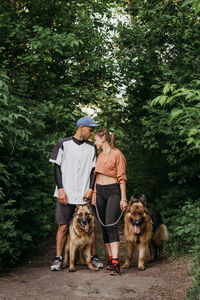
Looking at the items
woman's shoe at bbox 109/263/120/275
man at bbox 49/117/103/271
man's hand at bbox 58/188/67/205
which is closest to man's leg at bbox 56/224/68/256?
man at bbox 49/117/103/271

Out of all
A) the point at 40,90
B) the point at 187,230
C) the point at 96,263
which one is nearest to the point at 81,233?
the point at 96,263

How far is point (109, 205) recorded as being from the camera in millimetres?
5391

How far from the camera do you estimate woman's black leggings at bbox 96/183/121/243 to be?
5367 millimetres

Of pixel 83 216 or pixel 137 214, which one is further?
pixel 137 214

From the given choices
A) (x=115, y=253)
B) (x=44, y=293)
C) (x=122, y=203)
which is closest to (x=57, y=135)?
(x=122, y=203)

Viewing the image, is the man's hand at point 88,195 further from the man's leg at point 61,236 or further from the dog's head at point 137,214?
the dog's head at point 137,214

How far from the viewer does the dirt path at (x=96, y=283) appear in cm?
422

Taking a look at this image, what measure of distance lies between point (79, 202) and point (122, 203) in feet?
2.27

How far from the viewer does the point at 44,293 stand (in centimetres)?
431

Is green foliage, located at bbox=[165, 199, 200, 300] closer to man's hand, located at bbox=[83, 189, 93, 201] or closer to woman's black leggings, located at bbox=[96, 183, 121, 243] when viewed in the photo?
woman's black leggings, located at bbox=[96, 183, 121, 243]

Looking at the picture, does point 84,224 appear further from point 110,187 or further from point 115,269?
point 115,269

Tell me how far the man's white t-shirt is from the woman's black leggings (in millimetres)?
275

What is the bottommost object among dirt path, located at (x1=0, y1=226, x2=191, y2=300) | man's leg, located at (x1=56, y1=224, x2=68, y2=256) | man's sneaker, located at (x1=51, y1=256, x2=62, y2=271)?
dirt path, located at (x1=0, y1=226, x2=191, y2=300)

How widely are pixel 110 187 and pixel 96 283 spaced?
55.8 inches
